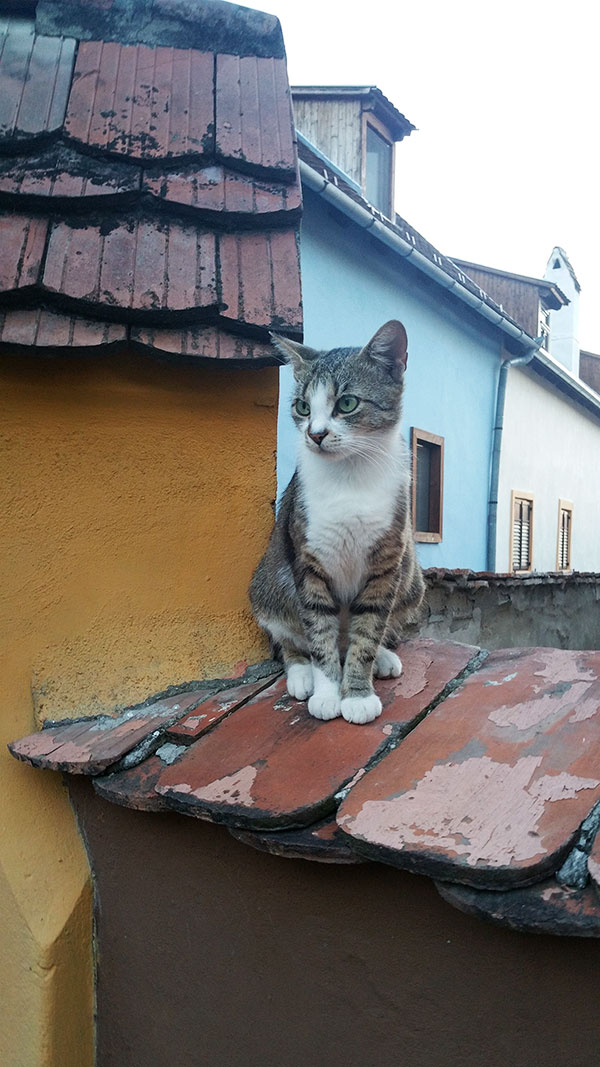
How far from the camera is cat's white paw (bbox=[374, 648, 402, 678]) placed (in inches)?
68.9

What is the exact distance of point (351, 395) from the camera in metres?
1.96

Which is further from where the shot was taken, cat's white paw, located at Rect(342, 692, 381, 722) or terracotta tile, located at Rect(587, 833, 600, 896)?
cat's white paw, located at Rect(342, 692, 381, 722)

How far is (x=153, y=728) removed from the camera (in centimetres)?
151

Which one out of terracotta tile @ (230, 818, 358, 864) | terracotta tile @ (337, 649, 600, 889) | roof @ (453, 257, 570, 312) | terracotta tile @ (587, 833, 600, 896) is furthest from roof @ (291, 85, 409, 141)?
terracotta tile @ (587, 833, 600, 896)

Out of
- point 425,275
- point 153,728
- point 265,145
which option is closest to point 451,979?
point 153,728

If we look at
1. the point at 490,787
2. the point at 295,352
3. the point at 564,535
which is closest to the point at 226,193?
the point at 295,352

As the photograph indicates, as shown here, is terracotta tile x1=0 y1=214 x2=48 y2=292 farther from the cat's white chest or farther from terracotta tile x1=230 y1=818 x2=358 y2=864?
terracotta tile x1=230 y1=818 x2=358 y2=864

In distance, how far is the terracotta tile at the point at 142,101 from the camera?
5.40 feet

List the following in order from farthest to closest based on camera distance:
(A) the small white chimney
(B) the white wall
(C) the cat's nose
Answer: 1. (A) the small white chimney
2. (B) the white wall
3. (C) the cat's nose

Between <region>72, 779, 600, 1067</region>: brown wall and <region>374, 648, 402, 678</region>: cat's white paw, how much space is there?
540 mm

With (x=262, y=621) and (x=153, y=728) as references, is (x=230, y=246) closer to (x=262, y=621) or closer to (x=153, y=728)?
(x=262, y=621)

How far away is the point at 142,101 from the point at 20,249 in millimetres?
508

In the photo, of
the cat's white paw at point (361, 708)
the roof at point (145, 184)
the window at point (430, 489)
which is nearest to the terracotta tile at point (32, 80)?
the roof at point (145, 184)

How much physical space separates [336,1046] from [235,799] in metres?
0.45
